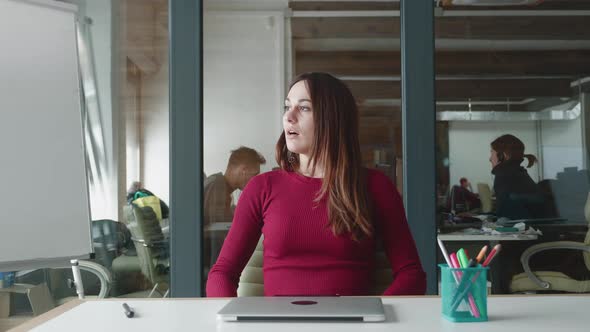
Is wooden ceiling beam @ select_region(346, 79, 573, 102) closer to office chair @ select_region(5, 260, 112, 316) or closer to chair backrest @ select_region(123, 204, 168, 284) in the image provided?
chair backrest @ select_region(123, 204, 168, 284)

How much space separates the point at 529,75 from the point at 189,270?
175 cm

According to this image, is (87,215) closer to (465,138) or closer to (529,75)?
(465,138)

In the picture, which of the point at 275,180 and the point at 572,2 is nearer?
the point at 275,180

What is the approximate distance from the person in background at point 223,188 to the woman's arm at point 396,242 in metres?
1.00

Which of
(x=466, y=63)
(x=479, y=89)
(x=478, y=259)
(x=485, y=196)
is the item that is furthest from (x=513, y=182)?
(x=478, y=259)

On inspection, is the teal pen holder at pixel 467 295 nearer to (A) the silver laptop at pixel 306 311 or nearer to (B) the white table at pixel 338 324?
(B) the white table at pixel 338 324

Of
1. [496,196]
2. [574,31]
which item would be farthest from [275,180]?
[574,31]

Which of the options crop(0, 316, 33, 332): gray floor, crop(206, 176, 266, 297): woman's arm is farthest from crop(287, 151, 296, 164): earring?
crop(0, 316, 33, 332): gray floor

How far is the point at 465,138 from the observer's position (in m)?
2.72

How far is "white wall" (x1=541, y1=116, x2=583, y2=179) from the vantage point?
2762mm

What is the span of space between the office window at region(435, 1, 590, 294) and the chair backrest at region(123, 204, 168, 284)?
1247 mm

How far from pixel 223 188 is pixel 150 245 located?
417 mm

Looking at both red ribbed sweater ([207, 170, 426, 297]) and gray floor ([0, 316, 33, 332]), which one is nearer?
red ribbed sweater ([207, 170, 426, 297])

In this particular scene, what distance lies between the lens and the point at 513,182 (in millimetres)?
2773
